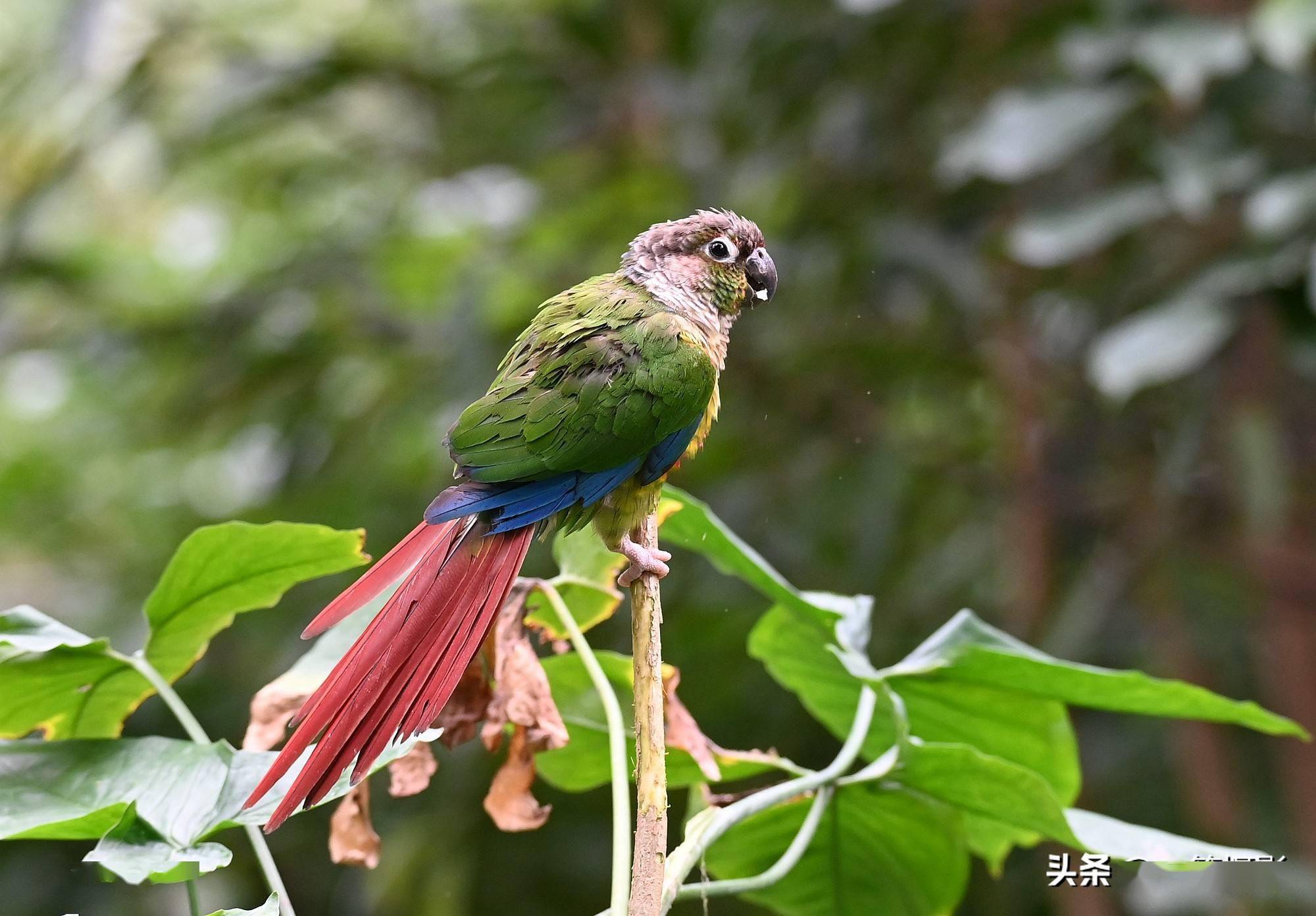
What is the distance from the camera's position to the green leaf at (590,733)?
106 centimetres

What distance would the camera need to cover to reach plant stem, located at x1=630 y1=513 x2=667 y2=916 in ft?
2.39

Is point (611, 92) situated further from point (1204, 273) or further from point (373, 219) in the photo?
point (1204, 273)

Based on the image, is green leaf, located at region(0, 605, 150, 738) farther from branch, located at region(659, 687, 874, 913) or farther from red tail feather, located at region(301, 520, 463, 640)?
branch, located at region(659, 687, 874, 913)

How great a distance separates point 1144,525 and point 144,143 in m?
2.75

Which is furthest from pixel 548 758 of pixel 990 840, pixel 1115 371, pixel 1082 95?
pixel 1082 95

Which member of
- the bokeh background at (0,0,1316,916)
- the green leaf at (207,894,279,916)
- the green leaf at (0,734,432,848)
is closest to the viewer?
the green leaf at (207,894,279,916)

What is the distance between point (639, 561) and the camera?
0.92 metres

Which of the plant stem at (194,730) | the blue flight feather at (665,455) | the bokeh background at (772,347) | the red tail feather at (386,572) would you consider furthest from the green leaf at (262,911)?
the bokeh background at (772,347)

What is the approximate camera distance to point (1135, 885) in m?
2.25

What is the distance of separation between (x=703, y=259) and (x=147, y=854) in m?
0.64

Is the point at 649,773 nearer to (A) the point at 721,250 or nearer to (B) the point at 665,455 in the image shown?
(B) the point at 665,455

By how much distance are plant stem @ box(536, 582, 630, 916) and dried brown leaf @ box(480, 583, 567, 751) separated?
4cm
